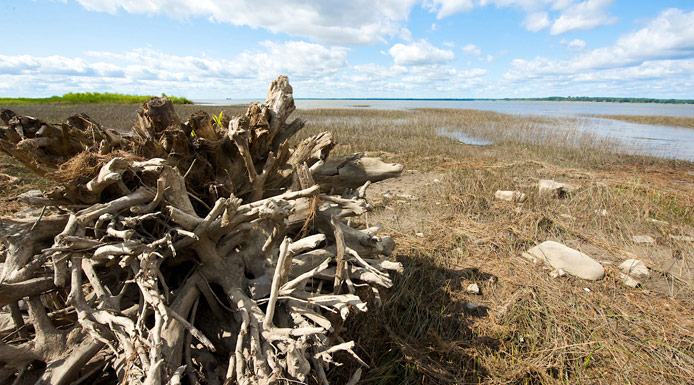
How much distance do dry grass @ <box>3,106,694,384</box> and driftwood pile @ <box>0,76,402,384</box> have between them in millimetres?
757

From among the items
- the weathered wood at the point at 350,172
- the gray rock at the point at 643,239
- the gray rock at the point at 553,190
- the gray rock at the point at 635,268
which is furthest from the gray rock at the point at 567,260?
the gray rock at the point at 553,190

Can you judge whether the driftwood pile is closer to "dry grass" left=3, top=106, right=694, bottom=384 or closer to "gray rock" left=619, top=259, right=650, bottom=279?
"dry grass" left=3, top=106, right=694, bottom=384

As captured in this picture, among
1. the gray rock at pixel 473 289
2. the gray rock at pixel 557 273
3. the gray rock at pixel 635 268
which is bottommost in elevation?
the gray rock at pixel 473 289

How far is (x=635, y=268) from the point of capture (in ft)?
12.9

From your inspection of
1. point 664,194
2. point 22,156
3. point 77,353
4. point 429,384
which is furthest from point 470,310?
point 664,194

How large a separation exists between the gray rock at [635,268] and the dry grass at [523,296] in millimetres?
91

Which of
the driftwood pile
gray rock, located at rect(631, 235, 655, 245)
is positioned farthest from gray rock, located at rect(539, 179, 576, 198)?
the driftwood pile

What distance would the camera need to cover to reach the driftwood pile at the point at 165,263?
1772 millimetres

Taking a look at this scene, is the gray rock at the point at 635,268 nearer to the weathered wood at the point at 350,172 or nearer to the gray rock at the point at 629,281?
the gray rock at the point at 629,281

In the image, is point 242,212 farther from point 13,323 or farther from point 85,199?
point 13,323

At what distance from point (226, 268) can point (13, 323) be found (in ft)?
4.26

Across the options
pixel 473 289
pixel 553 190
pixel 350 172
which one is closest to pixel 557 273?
pixel 473 289

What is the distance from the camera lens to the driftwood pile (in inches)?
69.8

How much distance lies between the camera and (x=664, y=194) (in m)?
6.43
